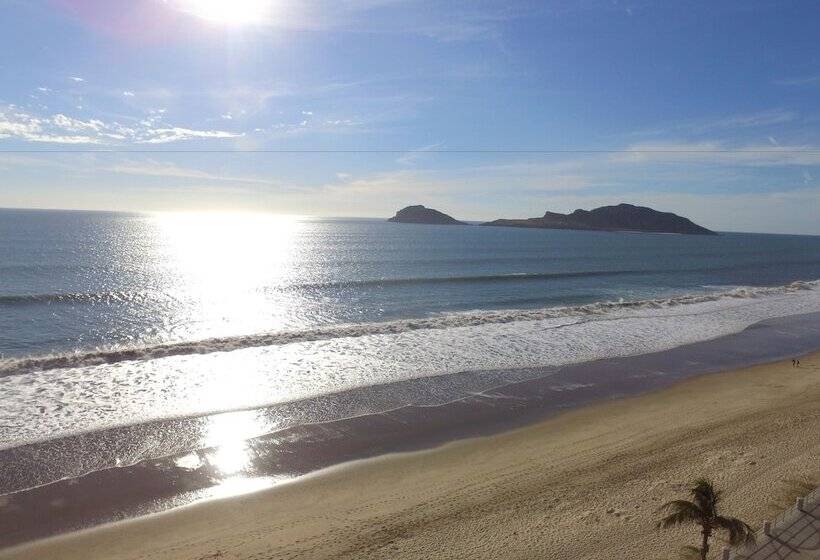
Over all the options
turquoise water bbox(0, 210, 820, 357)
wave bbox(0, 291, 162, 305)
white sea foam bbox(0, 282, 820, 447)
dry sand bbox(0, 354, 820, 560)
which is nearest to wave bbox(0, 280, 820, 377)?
white sea foam bbox(0, 282, 820, 447)

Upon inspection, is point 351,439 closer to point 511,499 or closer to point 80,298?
point 511,499

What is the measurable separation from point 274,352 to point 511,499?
1547 cm

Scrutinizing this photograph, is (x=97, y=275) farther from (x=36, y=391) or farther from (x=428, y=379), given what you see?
(x=428, y=379)

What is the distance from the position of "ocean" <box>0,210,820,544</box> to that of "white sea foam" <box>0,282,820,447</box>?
10 centimetres

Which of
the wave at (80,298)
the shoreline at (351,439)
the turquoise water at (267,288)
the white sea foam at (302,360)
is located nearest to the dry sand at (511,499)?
the shoreline at (351,439)

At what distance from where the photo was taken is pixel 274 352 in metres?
24.7

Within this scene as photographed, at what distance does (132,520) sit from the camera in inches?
A: 435

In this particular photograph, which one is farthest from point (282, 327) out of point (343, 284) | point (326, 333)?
point (343, 284)

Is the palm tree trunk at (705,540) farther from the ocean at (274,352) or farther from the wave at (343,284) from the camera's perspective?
the wave at (343,284)

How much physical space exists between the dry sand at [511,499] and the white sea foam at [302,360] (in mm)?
6183

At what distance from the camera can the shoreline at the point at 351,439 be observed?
11484mm

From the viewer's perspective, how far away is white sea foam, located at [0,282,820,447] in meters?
17.3

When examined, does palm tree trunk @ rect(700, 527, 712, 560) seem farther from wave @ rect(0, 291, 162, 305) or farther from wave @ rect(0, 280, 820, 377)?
wave @ rect(0, 291, 162, 305)

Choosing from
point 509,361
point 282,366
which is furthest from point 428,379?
point 282,366
